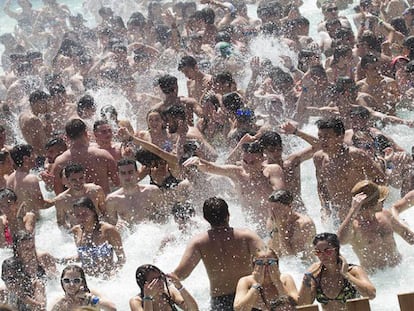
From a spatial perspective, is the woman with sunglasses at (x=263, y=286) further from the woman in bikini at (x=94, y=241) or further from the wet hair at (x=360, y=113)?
the wet hair at (x=360, y=113)

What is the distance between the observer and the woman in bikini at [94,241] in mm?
7227

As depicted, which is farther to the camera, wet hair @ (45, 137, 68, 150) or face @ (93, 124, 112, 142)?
wet hair @ (45, 137, 68, 150)

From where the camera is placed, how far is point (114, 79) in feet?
41.8

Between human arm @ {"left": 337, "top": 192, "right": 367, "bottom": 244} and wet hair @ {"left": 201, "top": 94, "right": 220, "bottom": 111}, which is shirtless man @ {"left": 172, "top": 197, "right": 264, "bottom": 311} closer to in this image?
human arm @ {"left": 337, "top": 192, "right": 367, "bottom": 244}

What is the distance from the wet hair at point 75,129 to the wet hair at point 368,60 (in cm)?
378

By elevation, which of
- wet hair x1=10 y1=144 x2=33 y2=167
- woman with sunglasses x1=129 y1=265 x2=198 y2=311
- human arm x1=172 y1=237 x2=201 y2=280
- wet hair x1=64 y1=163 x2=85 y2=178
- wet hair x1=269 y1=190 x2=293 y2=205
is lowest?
woman with sunglasses x1=129 y1=265 x2=198 y2=311

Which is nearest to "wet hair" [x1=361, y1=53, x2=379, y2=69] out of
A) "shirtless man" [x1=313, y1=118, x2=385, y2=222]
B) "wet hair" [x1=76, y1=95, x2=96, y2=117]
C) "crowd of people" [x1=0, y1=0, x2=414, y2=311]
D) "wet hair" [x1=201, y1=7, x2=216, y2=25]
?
"crowd of people" [x1=0, y1=0, x2=414, y2=311]

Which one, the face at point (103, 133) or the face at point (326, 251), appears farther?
the face at point (103, 133)

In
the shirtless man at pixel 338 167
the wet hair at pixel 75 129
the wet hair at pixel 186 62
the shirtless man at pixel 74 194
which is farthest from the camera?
the wet hair at pixel 186 62

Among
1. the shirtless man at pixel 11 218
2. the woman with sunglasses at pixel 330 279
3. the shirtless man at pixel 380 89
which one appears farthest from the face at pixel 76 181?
the shirtless man at pixel 380 89

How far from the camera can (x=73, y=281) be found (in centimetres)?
599

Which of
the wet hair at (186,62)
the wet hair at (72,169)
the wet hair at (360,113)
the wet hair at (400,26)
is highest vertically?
the wet hair at (400,26)

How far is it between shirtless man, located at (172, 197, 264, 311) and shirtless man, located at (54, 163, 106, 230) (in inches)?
85.4

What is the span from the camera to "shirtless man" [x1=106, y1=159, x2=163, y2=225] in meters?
8.09
